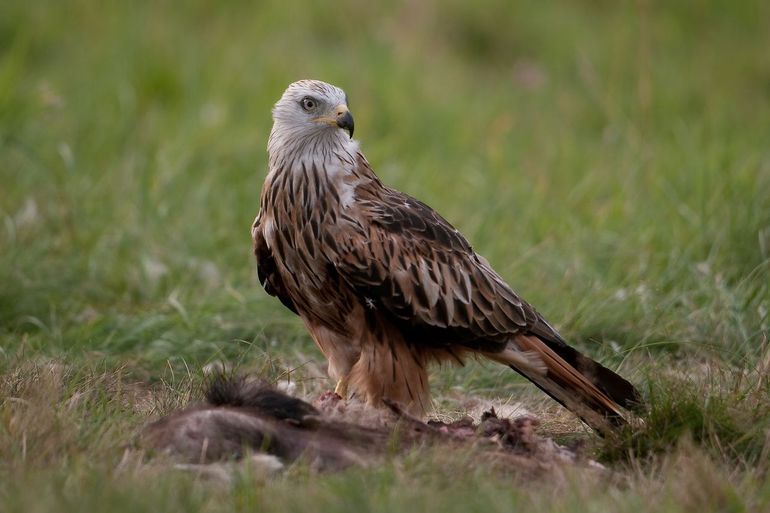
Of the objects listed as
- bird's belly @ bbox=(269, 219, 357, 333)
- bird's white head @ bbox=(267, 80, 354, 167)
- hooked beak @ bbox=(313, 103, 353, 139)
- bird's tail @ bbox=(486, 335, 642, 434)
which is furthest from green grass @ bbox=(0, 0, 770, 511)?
hooked beak @ bbox=(313, 103, 353, 139)

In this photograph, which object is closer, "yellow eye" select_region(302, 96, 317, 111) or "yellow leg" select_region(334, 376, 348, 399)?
"yellow leg" select_region(334, 376, 348, 399)

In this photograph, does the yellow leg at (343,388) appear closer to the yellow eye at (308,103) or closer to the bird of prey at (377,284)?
the bird of prey at (377,284)

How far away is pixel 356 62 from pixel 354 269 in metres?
5.46

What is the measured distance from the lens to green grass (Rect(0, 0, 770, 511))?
145 inches

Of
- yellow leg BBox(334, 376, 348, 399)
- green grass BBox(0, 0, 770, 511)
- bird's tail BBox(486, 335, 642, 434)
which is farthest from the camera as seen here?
yellow leg BBox(334, 376, 348, 399)

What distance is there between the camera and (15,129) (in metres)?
7.81

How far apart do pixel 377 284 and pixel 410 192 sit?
11.1ft

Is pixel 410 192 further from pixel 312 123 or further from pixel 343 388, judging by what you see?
pixel 343 388

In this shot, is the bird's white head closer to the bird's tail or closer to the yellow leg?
the yellow leg

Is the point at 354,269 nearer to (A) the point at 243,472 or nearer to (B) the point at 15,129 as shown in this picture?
(A) the point at 243,472

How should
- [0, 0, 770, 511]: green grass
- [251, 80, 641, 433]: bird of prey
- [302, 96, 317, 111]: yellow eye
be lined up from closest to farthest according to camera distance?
[0, 0, 770, 511]: green grass, [251, 80, 641, 433]: bird of prey, [302, 96, 317, 111]: yellow eye

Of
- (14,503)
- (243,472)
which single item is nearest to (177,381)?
(243,472)

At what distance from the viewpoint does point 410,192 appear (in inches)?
312

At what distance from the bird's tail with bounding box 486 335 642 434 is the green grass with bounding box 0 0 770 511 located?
0.17m
